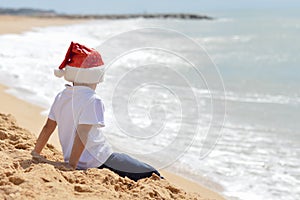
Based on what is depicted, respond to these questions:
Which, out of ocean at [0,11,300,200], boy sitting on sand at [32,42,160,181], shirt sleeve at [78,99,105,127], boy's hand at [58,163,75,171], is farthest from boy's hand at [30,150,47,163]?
ocean at [0,11,300,200]

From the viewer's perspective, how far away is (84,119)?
3.16m

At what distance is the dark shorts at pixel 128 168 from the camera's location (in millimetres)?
3312

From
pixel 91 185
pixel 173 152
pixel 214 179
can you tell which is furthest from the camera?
pixel 173 152

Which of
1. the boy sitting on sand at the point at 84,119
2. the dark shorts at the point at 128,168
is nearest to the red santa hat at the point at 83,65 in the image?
the boy sitting on sand at the point at 84,119

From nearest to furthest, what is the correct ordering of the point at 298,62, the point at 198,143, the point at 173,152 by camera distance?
the point at 173,152, the point at 198,143, the point at 298,62

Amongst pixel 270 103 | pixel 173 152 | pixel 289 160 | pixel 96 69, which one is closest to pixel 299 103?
pixel 270 103

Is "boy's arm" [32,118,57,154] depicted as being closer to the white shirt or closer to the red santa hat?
the white shirt

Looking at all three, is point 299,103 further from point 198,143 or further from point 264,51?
point 264,51

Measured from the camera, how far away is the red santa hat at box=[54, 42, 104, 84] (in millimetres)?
3217

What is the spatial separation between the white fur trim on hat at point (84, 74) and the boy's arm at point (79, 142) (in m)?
0.31

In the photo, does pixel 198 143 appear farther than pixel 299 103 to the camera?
No

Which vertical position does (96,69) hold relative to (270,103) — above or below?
above

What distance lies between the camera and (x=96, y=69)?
3227mm

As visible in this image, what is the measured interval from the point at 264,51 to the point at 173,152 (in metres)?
18.8
